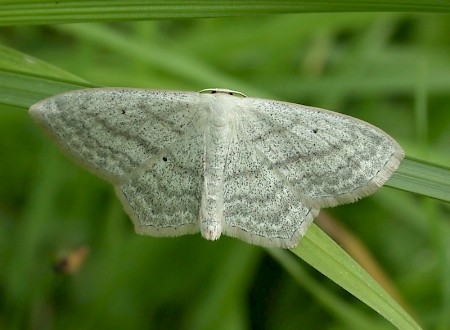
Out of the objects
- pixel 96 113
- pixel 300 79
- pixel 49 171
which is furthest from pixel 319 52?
pixel 96 113

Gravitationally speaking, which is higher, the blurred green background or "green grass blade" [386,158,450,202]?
"green grass blade" [386,158,450,202]

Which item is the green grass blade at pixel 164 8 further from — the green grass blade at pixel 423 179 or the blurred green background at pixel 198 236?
the blurred green background at pixel 198 236

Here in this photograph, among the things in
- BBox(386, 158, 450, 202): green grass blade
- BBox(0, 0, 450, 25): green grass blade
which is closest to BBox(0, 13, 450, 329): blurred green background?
BBox(386, 158, 450, 202): green grass blade

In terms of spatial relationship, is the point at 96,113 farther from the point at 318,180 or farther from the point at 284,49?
the point at 284,49

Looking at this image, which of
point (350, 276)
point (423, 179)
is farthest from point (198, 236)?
point (423, 179)

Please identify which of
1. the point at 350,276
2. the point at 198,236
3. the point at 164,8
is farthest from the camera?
the point at 198,236

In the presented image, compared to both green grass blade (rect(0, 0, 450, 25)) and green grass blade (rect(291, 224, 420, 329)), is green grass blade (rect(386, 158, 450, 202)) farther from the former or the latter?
green grass blade (rect(0, 0, 450, 25))

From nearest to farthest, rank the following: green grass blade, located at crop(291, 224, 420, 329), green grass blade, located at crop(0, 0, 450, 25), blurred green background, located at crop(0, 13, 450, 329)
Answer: green grass blade, located at crop(0, 0, 450, 25), green grass blade, located at crop(291, 224, 420, 329), blurred green background, located at crop(0, 13, 450, 329)

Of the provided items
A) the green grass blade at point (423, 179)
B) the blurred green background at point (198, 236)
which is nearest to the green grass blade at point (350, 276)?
the green grass blade at point (423, 179)

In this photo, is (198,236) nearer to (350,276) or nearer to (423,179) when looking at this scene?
(350,276)
